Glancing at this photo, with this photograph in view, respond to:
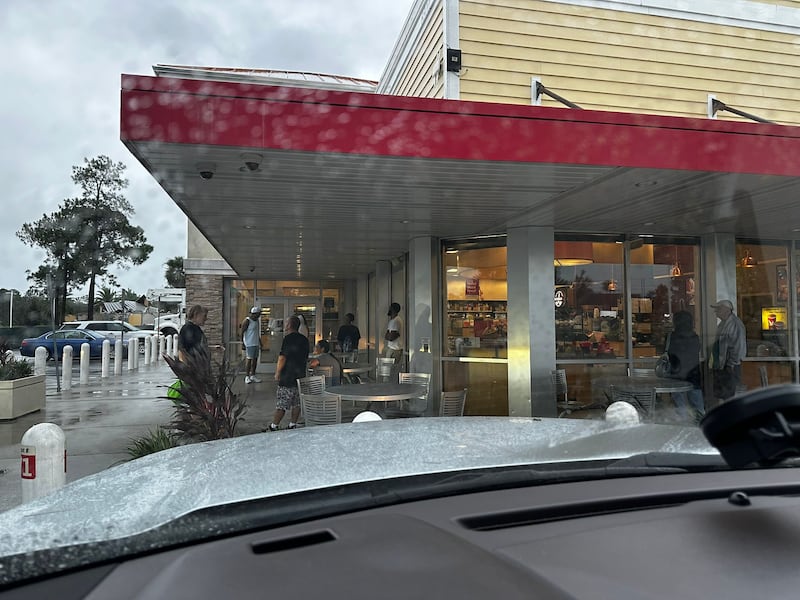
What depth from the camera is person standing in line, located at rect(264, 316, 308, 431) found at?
308 inches

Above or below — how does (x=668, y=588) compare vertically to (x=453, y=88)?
below

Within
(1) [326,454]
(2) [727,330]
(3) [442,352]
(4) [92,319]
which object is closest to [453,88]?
(3) [442,352]

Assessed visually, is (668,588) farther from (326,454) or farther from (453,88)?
(453,88)

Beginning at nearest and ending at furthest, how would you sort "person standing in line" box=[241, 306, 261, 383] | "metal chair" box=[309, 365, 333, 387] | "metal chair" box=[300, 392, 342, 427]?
1. "metal chair" box=[300, 392, 342, 427]
2. "metal chair" box=[309, 365, 333, 387]
3. "person standing in line" box=[241, 306, 261, 383]

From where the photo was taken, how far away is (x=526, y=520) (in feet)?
4.18

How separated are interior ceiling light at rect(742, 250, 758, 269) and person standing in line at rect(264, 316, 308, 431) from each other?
7.48 m

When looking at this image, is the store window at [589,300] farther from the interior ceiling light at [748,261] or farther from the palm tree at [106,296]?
the palm tree at [106,296]

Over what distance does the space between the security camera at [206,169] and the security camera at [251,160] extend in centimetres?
34

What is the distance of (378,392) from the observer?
679cm

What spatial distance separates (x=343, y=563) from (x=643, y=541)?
1.96 ft

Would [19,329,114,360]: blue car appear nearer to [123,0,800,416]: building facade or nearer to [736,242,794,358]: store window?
[123,0,800,416]: building facade

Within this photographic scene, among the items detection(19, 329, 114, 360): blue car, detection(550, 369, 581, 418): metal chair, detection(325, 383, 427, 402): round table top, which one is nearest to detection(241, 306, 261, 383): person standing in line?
detection(325, 383, 427, 402): round table top

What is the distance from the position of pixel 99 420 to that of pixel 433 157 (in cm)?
714

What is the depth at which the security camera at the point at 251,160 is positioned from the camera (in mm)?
5080
